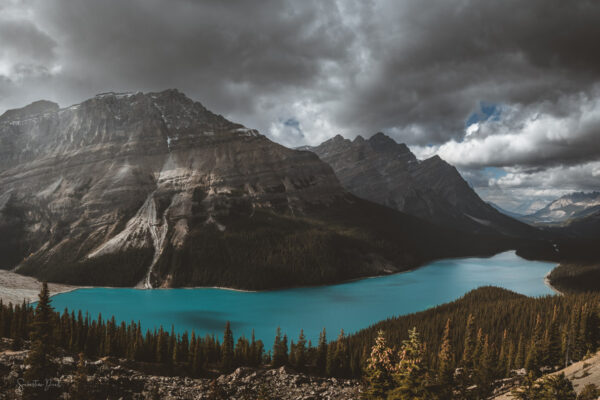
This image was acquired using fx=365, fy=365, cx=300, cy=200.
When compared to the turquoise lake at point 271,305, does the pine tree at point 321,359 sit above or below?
above

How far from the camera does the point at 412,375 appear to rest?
21.4m

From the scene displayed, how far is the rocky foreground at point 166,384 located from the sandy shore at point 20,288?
10684cm

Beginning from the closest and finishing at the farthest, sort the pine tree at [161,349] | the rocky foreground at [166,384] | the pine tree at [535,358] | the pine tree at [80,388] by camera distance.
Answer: the pine tree at [80,388]
the rocky foreground at [166,384]
the pine tree at [161,349]
the pine tree at [535,358]

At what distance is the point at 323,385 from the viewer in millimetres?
49875

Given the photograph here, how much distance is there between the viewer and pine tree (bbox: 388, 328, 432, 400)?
2109 centimetres

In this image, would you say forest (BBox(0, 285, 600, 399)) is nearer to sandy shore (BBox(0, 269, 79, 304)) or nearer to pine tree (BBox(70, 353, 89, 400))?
pine tree (BBox(70, 353, 89, 400))

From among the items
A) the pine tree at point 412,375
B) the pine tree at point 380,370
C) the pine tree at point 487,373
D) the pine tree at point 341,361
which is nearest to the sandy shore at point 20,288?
the pine tree at point 341,361

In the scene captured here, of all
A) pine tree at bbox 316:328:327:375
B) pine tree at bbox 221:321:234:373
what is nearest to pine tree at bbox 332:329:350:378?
pine tree at bbox 316:328:327:375

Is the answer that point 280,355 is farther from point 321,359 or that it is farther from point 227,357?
point 227,357

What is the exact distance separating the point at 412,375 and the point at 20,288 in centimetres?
17859

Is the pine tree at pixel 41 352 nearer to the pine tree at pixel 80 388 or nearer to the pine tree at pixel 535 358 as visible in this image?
the pine tree at pixel 80 388

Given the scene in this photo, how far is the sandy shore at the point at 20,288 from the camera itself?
13112cm

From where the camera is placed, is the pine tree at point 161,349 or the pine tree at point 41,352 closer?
the pine tree at point 41,352

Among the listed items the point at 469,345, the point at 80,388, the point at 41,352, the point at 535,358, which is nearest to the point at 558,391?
the point at 535,358
